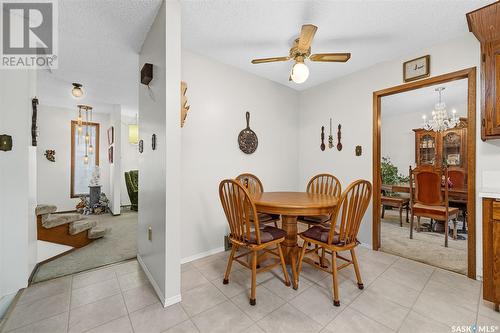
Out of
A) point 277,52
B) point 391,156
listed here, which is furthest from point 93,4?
point 391,156

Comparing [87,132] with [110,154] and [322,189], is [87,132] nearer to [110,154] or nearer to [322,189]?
[110,154]

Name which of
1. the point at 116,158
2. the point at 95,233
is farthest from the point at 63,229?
the point at 116,158

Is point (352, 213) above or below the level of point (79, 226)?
above

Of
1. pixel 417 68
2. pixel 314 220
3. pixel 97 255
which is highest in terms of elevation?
pixel 417 68

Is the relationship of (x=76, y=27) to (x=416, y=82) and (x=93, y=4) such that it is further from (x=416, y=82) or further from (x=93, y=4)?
(x=416, y=82)

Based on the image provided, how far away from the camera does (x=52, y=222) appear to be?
9.45ft

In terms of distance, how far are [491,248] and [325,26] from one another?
2.36m

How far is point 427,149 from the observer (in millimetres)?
5480

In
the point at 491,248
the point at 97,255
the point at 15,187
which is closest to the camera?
the point at 491,248

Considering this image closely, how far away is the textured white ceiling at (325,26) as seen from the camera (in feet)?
6.11

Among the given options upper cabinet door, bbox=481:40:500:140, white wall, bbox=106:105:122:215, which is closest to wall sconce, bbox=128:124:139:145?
white wall, bbox=106:105:122:215

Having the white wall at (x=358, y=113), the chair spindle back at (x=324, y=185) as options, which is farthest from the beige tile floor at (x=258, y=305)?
the chair spindle back at (x=324, y=185)

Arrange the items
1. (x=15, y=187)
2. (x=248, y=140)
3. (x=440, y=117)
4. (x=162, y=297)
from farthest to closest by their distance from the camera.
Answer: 1. (x=440, y=117)
2. (x=248, y=140)
3. (x=15, y=187)
4. (x=162, y=297)

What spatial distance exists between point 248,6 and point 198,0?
0.43 meters
